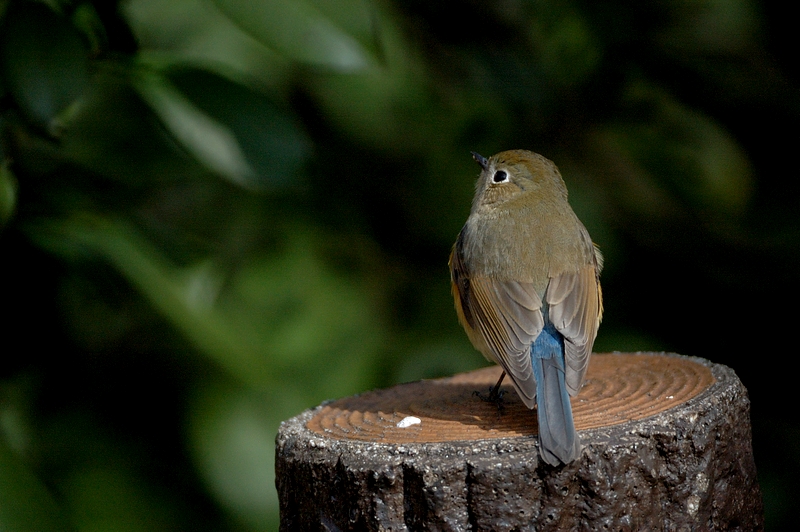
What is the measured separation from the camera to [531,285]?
9.51 feet

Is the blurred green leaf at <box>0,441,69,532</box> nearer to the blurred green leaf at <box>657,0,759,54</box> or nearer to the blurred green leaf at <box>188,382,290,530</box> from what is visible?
the blurred green leaf at <box>188,382,290,530</box>

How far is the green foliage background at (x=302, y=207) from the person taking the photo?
3289mm

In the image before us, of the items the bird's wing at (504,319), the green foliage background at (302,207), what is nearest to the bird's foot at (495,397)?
the bird's wing at (504,319)

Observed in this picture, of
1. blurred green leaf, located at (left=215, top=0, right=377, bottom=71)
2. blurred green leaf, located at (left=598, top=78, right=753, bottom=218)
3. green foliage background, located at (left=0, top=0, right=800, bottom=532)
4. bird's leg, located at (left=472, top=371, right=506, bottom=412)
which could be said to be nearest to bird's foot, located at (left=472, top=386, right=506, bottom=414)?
bird's leg, located at (left=472, top=371, right=506, bottom=412)

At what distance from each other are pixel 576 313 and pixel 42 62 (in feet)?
6.29

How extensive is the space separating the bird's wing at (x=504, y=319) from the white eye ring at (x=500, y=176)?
45 cm

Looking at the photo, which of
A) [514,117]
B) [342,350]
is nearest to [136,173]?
[342,350]

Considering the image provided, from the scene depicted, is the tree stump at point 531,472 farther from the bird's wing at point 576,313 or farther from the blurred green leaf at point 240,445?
the blurred green leaf at point 240,445

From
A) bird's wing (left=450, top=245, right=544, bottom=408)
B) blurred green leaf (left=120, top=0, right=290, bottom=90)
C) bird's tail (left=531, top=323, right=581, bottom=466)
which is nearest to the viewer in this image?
bird's tail (left=531, top=323, right=581, bottom=466)

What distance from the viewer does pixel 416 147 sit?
486 cm

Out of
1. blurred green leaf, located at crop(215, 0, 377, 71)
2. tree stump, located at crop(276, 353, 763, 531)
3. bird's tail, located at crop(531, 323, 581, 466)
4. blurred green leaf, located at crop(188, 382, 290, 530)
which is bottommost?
blurred green leaf, located at crop(188, 382, 290, 530)

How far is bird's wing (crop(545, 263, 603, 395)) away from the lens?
264 centimetres

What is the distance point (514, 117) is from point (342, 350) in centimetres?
156

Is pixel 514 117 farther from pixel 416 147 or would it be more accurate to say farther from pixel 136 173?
pixel 136 173
